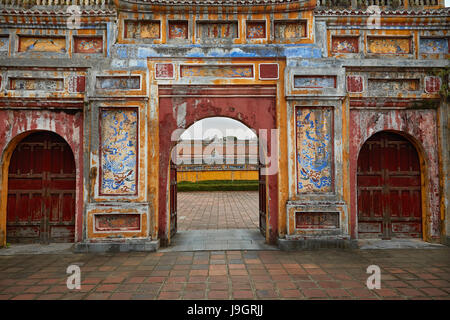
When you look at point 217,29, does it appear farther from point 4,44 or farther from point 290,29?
point 4,44

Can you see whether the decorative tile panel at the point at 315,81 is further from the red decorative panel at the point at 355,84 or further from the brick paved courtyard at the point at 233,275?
the brick paved courtyard at the point at 233,275

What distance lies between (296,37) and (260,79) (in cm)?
124

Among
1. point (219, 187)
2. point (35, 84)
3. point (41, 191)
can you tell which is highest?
point (35, 84)

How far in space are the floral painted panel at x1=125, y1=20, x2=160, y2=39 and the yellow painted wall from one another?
18549mm

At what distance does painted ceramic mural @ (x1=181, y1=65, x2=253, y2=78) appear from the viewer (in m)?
5.96

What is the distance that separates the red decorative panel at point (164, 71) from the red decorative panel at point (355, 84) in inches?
149

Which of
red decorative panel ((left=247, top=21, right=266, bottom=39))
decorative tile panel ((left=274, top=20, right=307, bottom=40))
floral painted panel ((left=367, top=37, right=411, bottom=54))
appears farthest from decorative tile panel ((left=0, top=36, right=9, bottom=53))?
floral painted panel ((left=367, top=37, right=411, bottom=54))

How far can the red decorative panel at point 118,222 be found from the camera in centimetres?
556

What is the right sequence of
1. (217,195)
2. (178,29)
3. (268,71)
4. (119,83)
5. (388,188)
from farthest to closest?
Answer: (217,195) < (388,188) < (178,29) < (268,71) < (119,83)

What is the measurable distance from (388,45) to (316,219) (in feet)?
13.6

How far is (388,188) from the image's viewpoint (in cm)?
629

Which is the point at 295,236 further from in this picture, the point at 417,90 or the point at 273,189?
the point at 417,90

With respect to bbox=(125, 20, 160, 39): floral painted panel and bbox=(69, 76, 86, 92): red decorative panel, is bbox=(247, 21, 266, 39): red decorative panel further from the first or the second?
bbox=(69, 76, 86, 92): red decorative panel

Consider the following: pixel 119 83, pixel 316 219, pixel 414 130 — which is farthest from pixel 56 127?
pixel 414 130
